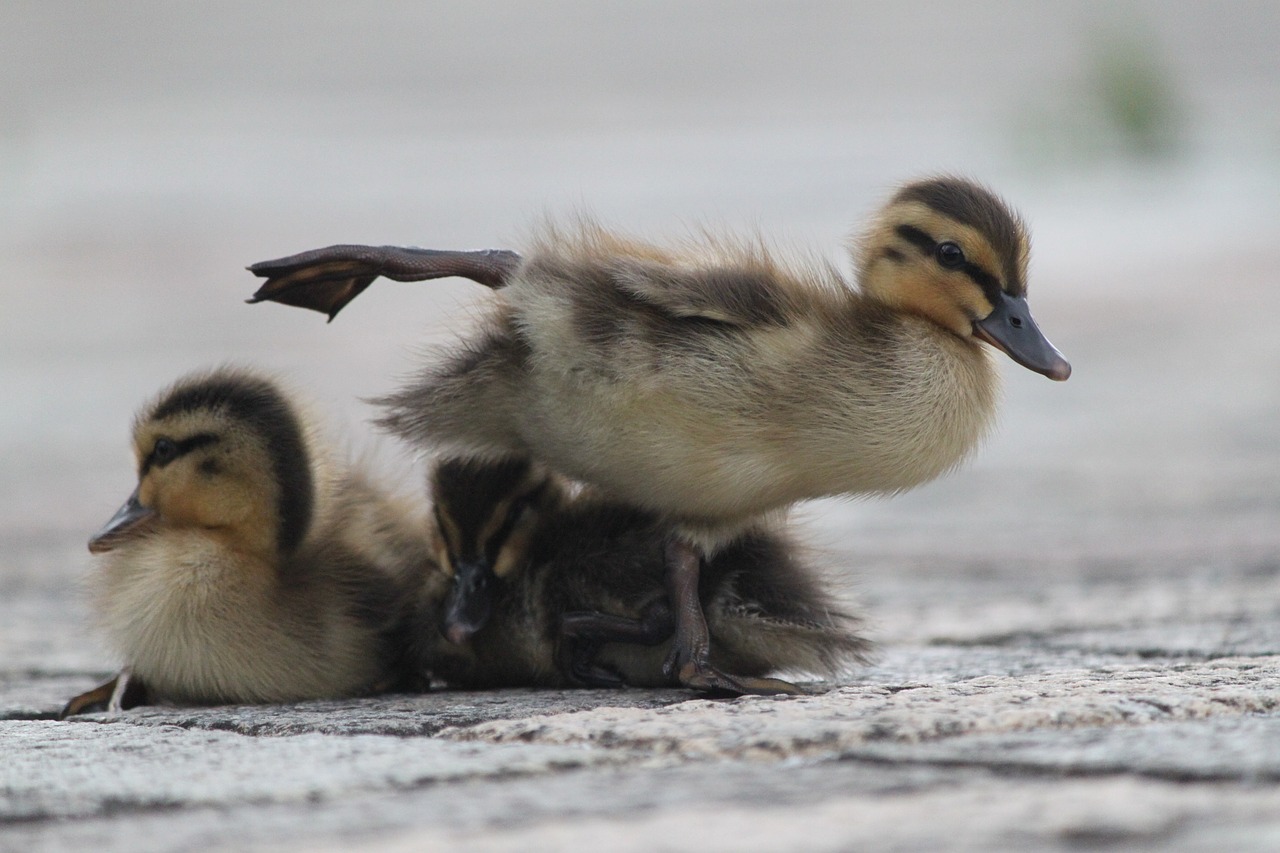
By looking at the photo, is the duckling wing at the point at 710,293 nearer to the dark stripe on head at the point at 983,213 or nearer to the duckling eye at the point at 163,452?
the dark stripe on head at the point at 983,213

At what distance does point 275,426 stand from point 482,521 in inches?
19.2

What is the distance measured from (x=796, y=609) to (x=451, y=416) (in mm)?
799

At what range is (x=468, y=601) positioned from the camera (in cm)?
361

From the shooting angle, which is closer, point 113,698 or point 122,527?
point 113,698

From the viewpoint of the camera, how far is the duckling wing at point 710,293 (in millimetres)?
3230

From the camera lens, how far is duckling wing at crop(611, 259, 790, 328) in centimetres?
323

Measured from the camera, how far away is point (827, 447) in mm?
3234

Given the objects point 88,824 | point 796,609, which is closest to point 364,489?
point 796,609

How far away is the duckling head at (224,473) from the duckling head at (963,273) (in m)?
1.25

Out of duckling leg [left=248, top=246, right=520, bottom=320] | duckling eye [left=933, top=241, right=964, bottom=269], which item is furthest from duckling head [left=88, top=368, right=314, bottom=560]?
duckling eye [left=933, top=241, right=964, bottom=269]

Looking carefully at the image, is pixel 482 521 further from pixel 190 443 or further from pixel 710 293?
pixel 710 293

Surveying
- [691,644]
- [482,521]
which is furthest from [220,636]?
[691,644]

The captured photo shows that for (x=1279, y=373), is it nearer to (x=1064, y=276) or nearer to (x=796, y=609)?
(x=1064, y=276)

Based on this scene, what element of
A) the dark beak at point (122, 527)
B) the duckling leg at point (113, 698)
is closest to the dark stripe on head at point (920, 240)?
the dark beak at point (122, 527)
